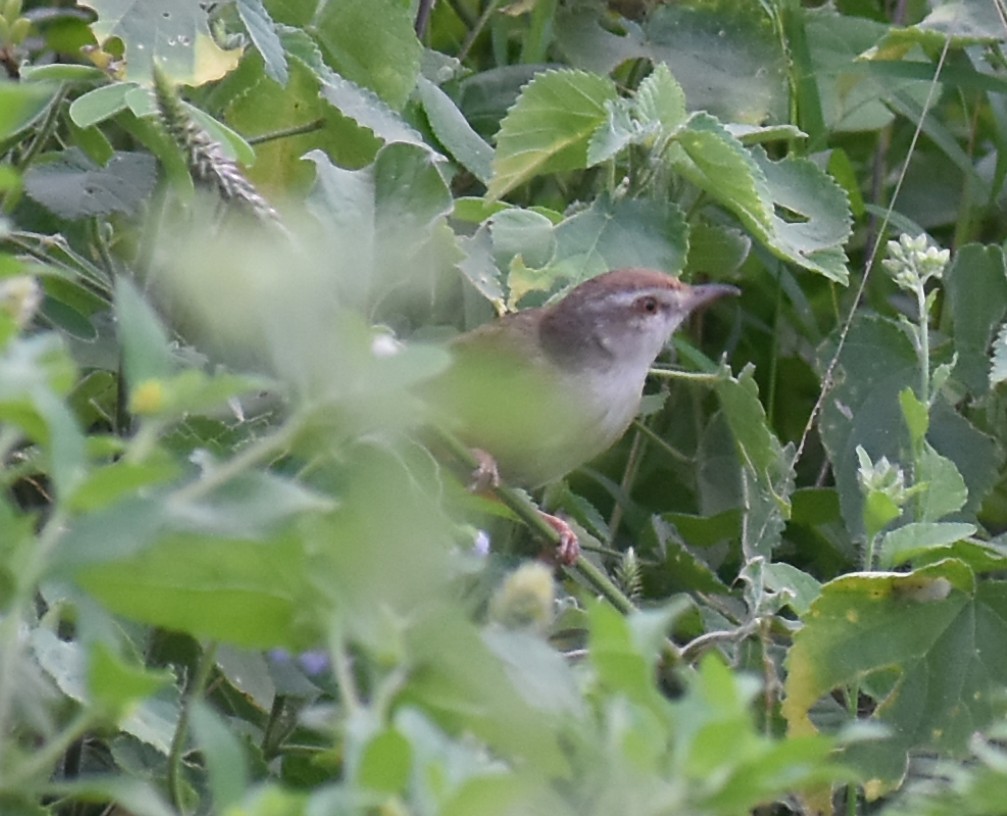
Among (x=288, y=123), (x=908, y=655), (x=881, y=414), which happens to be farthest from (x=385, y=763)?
(x=881, y=414)

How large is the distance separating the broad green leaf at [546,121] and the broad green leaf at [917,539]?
0.68 meters

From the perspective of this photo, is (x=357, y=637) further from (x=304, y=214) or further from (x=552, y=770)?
(x=304, y=214)

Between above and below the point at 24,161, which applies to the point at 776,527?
below

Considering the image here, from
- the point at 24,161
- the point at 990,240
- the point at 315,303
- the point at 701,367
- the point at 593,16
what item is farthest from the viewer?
the point at 990,240

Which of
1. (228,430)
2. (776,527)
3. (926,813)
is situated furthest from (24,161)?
(926,813)

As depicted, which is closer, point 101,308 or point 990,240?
point 101,308

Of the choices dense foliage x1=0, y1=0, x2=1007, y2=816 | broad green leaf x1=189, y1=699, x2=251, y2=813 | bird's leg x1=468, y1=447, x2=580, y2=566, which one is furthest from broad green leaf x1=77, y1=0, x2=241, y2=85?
broad green leaf x1=189, y1=699, x2=251, y2=813

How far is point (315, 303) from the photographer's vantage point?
97 cm

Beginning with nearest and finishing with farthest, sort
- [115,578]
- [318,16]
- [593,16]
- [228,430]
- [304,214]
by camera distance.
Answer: [115,578] → [228,430] → [304,214] → [318,16] → [593,16]

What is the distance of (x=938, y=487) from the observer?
186 cm

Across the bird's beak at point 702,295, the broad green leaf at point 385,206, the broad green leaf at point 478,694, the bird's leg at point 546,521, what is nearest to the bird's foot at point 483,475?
the bird's leg at point 546,521

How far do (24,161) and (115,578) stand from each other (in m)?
1.30

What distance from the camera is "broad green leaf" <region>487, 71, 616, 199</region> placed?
6.77ft

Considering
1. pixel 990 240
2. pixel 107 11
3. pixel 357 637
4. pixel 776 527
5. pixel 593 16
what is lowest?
pixel 990 240
